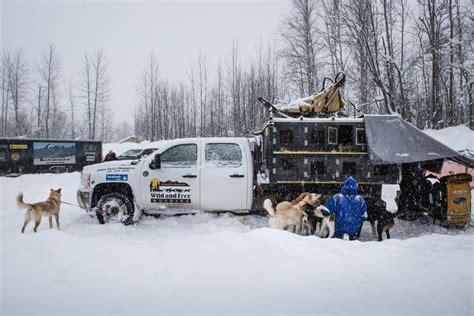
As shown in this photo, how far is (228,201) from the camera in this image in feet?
18.1

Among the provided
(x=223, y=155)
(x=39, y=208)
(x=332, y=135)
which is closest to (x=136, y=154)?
(x=39, y=208)

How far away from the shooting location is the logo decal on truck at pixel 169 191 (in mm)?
5496

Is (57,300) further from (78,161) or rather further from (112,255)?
(78,161)

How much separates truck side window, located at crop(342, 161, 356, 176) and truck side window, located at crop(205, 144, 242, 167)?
2.02m

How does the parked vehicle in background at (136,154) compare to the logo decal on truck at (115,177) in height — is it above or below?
above

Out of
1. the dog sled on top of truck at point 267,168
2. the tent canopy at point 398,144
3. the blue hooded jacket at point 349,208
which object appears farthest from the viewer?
the dog sled on top of truck at point 267,168

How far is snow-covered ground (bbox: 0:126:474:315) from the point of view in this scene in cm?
239

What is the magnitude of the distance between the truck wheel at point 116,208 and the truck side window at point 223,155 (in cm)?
182

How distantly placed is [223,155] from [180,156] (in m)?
0.87

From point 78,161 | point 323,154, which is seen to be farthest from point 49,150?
point 323,154

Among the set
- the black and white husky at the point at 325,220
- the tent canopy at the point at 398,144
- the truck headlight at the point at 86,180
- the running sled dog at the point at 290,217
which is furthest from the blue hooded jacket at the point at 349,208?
the truck headlight at the point at 86,180

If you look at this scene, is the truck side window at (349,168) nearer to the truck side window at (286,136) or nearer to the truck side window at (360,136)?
the truck side window at (360,136)

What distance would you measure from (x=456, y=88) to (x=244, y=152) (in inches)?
1450

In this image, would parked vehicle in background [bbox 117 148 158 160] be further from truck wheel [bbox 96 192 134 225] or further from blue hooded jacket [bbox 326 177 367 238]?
blue hooded jacket [bbox 326 177 367 238]
